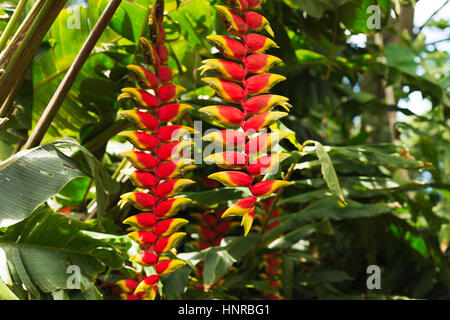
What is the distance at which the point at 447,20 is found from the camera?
8.08 feet

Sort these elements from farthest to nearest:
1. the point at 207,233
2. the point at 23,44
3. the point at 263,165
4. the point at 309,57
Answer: the point at 309,57 < the point at 207,233 < the point at 23,44 < the point at 263,165

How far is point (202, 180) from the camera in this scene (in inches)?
42.3

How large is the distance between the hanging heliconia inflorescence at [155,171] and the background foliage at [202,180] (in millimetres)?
108

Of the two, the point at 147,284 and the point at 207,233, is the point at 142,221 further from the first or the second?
the point at 207,233

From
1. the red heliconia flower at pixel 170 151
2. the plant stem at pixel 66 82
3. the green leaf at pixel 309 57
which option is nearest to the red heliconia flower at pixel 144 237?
the red heliconia flower at pixel 170 151

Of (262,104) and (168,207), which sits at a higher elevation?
(262,104)

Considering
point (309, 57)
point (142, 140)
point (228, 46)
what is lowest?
point (142, 140)

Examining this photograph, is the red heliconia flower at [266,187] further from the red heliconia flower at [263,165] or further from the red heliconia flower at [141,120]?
the red heliconia flower at [141,120]

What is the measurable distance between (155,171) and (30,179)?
185 millimetres

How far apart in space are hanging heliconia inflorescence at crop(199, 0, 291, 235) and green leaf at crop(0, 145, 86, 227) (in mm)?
250

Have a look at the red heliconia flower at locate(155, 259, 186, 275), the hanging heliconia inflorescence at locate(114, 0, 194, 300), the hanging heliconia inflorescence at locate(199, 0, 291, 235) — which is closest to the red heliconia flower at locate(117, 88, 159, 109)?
the hanging heliconia inflorescence at locate(114, 0, 194, 300)

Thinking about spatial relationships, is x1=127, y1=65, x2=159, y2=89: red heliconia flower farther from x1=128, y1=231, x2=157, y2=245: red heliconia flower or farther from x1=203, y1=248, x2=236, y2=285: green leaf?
x1=203, y1=248, x2=236, y2=285: green leaf

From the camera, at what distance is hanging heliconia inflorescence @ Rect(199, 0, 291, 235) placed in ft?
1.91

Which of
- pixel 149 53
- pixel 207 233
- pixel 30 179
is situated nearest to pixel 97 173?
pixel 30 179
